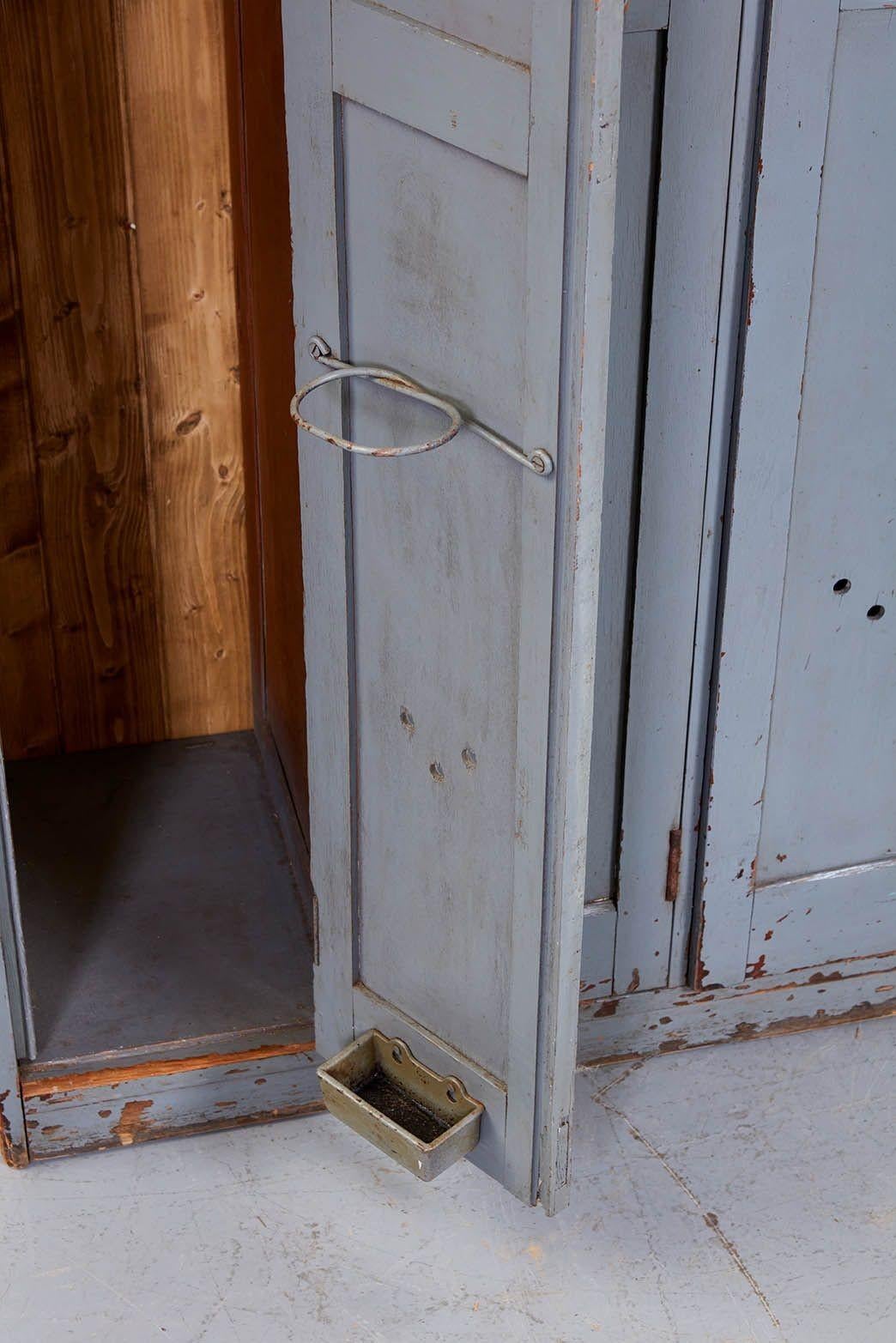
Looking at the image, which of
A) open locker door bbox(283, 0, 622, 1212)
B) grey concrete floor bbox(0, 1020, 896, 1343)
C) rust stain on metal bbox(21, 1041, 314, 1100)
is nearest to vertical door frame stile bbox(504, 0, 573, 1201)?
open locker door bbox(283, 0, 622, 1212)

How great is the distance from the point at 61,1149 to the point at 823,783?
4.00 ft

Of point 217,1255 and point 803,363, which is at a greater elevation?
point 803,363

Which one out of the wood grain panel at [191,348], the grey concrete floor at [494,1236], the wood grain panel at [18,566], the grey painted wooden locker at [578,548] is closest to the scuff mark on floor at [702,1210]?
the grey concrete floor at [494,1236]

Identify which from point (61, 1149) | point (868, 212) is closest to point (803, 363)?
point (868, 212)

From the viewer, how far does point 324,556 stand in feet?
6.35

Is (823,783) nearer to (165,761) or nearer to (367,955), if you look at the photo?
(367,955)

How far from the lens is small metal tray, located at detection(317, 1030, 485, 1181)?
190 cm

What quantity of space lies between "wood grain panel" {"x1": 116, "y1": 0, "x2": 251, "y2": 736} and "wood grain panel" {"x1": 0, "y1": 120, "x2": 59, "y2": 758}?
0.22m

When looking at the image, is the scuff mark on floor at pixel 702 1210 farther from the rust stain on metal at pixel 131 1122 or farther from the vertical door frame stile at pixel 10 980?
the vertical door frame stile at pixel 10 980

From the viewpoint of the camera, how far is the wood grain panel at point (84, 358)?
2641 millimetres

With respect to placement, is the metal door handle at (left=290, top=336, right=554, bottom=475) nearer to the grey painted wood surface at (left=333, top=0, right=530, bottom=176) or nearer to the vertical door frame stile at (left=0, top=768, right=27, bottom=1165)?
the grey painted wood surface at (left=333, top=0, right=530, bottom=176)

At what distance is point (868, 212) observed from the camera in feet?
6.68

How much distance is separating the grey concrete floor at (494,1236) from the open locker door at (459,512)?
0.25 meters

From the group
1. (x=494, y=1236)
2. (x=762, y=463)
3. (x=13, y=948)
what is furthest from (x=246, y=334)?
(x=494, y=1236)
